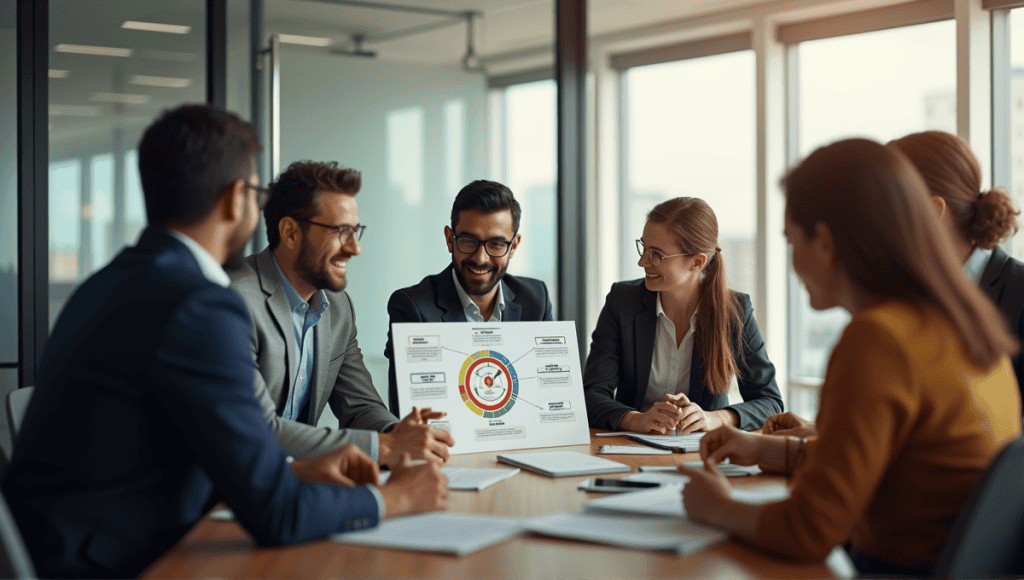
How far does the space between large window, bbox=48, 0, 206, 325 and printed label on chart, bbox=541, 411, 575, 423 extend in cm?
220

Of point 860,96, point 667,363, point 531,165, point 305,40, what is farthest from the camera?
point 531,165

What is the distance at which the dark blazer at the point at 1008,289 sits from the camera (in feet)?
7.13

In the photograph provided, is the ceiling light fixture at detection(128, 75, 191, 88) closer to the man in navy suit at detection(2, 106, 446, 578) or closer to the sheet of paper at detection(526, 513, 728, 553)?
the man in navy suit at detection(2, 106, 446, 578)

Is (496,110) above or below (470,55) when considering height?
below

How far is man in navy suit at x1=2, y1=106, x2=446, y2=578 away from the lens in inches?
52.4

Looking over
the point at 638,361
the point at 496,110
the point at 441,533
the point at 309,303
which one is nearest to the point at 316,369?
the point at 309,303

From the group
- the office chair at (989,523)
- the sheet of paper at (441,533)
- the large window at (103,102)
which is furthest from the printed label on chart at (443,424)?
the large window at (103,102)

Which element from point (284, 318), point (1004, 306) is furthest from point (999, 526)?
point (284, 318)

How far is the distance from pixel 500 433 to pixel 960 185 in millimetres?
1355

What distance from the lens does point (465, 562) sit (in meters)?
1.29

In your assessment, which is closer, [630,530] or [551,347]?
[630,530]

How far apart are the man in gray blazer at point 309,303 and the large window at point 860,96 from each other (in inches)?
102

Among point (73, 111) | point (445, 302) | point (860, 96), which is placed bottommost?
point (445, 302)

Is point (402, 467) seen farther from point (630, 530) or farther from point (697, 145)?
point (697, 145)
